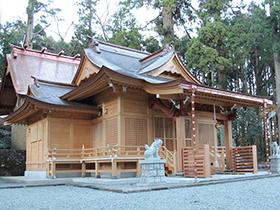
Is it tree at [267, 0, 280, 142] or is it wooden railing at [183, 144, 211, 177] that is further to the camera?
tree at [267, 0, 280, 142]

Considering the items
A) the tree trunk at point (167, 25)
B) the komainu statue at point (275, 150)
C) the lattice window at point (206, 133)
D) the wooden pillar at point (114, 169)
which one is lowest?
the wooden pillar at point (114, 169)

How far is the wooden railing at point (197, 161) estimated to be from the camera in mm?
9359

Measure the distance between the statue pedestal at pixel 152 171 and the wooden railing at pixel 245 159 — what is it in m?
3.97

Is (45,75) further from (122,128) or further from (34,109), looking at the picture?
(122,128)

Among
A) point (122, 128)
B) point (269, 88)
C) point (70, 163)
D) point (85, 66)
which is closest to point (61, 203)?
point (122, 128)

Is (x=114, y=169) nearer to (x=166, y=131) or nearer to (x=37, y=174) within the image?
(x=166, y=131)

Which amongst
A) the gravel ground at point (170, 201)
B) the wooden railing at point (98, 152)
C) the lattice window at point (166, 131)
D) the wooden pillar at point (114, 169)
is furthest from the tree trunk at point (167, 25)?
the gravel ground at point (170, 201)

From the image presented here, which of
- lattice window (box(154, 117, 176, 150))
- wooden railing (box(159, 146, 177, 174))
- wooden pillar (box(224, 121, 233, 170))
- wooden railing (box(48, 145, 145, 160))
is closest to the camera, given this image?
wooden railing (box(159, 146, 177, 174))

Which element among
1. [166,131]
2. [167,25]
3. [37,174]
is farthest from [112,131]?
[167,25]

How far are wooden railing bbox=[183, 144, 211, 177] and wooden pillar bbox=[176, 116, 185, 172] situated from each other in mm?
328

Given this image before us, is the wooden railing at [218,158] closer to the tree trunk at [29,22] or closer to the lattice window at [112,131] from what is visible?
the lattice window at [112,131]

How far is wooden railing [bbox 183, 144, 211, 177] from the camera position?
9359 millimetres

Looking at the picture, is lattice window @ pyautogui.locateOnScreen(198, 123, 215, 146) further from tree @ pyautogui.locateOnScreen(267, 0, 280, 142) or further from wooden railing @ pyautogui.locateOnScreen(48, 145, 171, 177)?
tree @ pyautogui.locateOnScreen(267, 0, 280, 142)

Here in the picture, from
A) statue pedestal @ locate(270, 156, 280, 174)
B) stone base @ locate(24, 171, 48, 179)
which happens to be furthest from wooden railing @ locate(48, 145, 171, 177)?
statue pedestal @ locate(270, 156, 280, 174)
